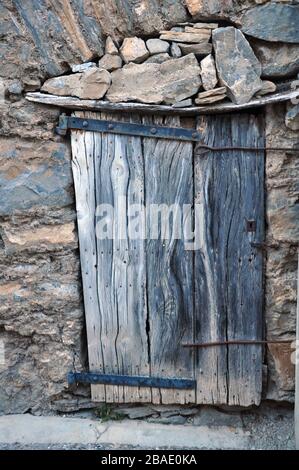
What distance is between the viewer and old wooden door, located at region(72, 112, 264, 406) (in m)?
2.41

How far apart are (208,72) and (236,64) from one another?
0.14 meters

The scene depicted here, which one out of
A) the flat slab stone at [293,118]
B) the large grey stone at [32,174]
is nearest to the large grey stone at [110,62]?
the large grey stone at [32,174]

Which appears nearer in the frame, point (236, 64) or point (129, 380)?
point (236, 64)

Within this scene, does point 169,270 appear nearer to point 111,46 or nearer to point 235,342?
point 235,342

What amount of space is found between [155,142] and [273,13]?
843mm

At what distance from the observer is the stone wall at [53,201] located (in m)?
2.21

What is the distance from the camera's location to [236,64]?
2.22 metres

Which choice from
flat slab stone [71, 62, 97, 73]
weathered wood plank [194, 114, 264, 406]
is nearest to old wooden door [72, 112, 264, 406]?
weathered wood plank [194, 114, 264, 406]

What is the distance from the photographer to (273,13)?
2160 millimetres

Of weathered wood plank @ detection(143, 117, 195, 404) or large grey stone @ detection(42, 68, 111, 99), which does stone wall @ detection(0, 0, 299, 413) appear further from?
weathered wood plank @ detection(143, 117, 195, 404)

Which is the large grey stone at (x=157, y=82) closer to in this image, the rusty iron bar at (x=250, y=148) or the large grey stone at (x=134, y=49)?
the large grey stone at (x=134, y=49)

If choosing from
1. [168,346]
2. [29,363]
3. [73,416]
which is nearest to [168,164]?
[168,346]

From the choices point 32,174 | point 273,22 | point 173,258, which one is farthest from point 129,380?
point 273,22

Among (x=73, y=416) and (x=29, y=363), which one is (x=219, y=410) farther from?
(x=29, y=363)
